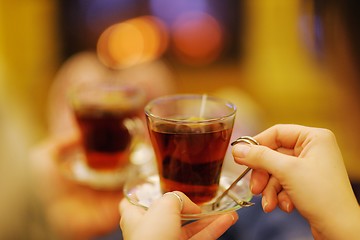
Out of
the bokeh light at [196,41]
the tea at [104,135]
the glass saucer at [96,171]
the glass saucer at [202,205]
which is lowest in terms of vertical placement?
the bokeh light at [196,41]

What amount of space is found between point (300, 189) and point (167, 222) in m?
0.20

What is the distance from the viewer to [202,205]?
0.89 metres

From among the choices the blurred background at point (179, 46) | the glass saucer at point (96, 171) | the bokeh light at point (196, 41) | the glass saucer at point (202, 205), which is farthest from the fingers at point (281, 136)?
the bokeh light at point (196, 41)

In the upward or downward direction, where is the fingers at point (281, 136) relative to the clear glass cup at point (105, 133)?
upward

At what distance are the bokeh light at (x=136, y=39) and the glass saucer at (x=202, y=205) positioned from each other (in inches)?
106

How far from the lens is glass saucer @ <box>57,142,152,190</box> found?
1.32m

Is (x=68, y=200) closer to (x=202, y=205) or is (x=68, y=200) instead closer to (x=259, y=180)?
(x=202, y=205)

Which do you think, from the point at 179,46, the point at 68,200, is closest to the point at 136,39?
the point at 179,46

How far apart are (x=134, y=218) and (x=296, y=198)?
26 centimetres

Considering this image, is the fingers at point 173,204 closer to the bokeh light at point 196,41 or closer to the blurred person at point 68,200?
the blurred person at point 68,200

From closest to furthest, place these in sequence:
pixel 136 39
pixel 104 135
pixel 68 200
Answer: pixel 104 135, pixel 68 200, pixel 136 39

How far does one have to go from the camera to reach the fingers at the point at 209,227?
0.81 m

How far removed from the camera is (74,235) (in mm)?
1440

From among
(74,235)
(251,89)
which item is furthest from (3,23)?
(74,235)
